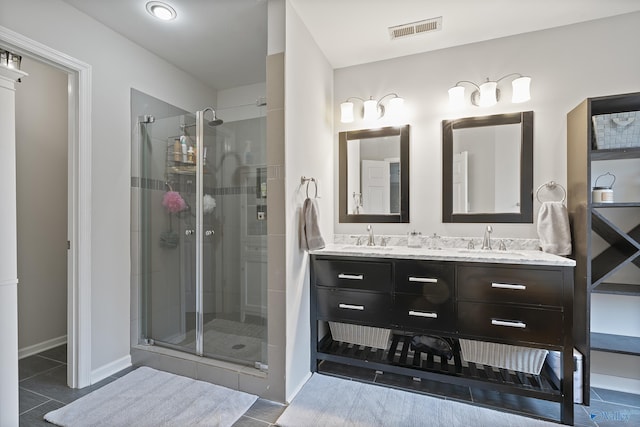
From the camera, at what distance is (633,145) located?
1.76 meters

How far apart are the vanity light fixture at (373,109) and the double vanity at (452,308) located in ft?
3.84

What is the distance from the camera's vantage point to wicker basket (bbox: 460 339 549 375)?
1.88m

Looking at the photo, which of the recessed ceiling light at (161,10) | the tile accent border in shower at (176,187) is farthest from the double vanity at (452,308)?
the recessed ceiling light at (161,10)

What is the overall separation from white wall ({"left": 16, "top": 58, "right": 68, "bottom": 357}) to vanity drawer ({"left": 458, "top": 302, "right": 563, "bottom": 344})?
3259 millimetres

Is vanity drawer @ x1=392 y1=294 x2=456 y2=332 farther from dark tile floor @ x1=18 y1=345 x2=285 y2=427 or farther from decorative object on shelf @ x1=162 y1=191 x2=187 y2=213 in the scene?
decorative object on shelf @ x1=162 y1=191 x2=187 y2=213

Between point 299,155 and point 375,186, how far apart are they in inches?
32.3

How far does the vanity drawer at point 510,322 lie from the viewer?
5.50 ft

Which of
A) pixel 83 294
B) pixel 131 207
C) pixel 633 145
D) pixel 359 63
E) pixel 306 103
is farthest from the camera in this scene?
pixel 359 63

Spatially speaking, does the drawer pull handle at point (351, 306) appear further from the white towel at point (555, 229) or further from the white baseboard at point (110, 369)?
the white baseboard at point (110, 369)

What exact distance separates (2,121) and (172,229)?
122 cm

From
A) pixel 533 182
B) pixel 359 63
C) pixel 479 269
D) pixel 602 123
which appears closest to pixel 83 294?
pixel 479 269

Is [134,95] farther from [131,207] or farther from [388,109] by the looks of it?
[388,109]

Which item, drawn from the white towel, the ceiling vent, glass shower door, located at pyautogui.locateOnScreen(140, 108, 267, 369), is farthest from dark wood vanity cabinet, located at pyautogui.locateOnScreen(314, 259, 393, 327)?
the ceiling vent

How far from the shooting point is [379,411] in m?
1.79
